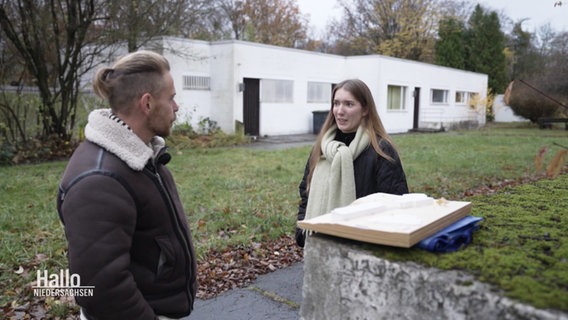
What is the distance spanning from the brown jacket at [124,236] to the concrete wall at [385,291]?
649mm

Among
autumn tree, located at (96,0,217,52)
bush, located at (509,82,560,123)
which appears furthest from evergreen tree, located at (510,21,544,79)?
autumn tree, located at (96,0,217,52)

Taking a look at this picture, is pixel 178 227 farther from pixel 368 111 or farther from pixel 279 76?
pixel 279 76

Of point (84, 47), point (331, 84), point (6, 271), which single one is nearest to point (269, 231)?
point (6, 271)

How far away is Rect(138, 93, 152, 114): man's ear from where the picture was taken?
191 cm

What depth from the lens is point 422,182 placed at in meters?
9.54

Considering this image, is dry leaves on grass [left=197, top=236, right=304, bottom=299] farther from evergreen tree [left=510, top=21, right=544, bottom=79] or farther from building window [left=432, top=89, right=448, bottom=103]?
evergreen tree [left=510, top=21, right=544, bottom=79]

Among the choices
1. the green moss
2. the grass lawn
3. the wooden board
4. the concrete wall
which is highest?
the wooden board

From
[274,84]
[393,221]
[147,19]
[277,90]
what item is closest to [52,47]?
[147,19]

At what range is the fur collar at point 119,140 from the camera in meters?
1.83

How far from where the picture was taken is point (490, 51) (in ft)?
138

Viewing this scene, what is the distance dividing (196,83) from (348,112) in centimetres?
1689

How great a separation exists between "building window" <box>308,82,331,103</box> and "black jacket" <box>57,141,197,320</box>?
2199 cm

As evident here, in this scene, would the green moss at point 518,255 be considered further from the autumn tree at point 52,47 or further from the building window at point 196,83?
the building window at point 196,83

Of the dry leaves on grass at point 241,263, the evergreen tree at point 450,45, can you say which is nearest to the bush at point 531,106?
the evergreen tree at point 450,45
